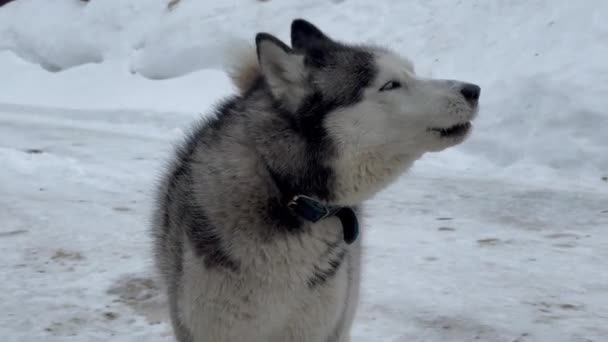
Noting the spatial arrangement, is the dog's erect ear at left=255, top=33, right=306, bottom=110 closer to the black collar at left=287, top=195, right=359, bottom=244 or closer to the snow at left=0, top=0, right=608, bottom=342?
the black collar at left=287, top=195, right=359, bottom=244

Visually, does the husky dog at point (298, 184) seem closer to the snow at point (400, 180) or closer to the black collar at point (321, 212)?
the black collar at point (321, 212)

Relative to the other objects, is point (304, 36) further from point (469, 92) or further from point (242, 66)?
point (469, 92)

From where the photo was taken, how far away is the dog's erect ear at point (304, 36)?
2.91m

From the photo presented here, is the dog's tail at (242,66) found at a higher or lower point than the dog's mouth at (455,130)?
lower

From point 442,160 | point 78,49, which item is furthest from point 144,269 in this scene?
point 78,49

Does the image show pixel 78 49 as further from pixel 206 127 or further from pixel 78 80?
pixel 206 127

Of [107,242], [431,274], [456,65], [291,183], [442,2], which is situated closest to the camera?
[291,183]

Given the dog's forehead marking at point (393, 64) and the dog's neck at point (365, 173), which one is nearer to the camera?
the dog's neck at point (365, 173)

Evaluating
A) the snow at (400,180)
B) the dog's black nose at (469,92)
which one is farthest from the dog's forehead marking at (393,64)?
the snow at (400,180)

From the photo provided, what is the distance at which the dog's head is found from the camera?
8.57ft

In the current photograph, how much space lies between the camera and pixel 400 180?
6617mm

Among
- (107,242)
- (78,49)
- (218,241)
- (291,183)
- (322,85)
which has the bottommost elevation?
(78,49)

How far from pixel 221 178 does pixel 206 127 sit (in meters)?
0.36

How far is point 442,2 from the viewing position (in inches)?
423
